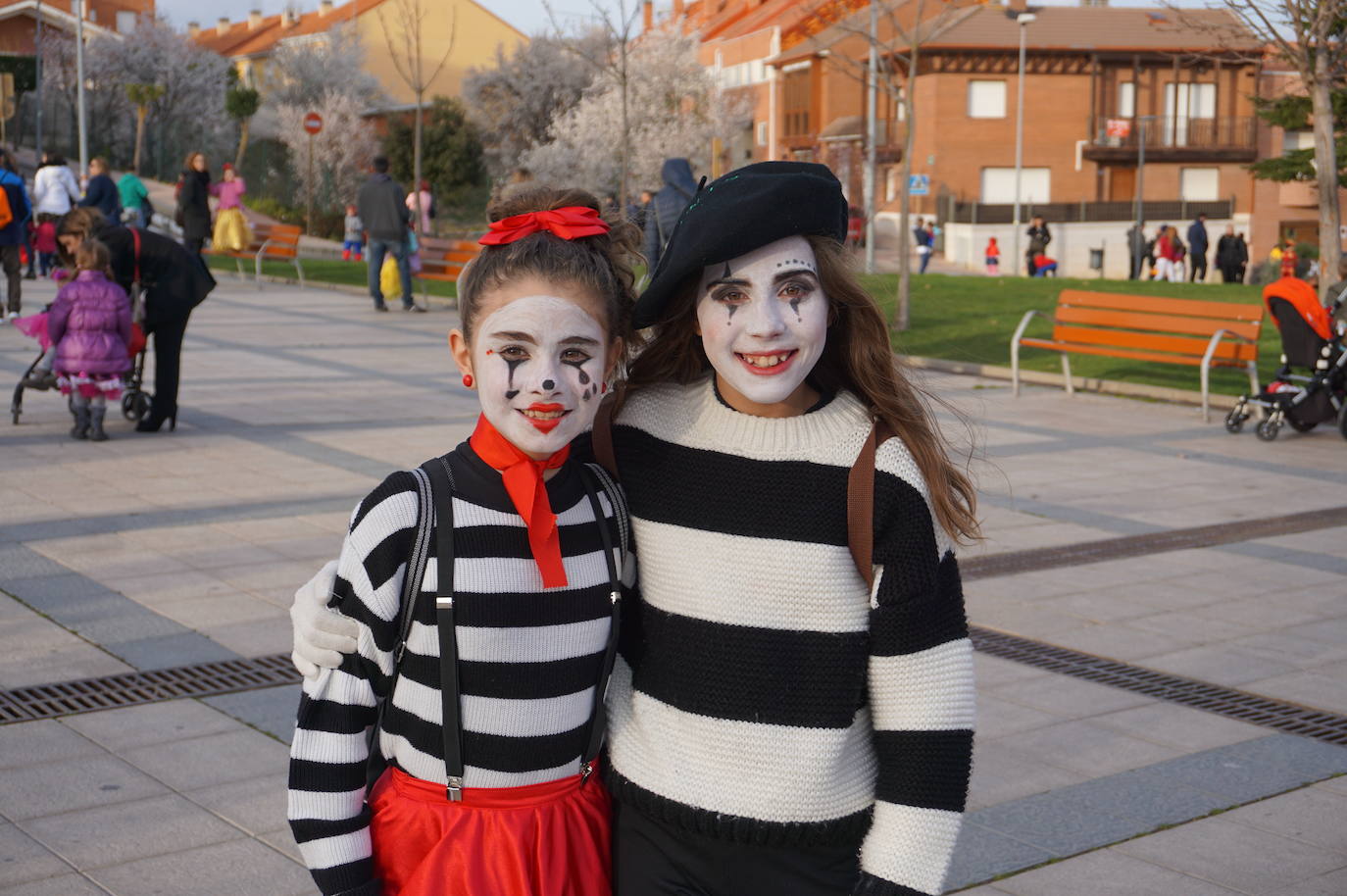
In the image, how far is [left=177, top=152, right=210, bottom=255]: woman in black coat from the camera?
22.1 m

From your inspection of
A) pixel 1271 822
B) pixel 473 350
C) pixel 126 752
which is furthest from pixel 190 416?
pixel 473 350

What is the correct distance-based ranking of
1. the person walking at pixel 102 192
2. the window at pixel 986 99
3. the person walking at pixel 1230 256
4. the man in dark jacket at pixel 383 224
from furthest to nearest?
1. the window at pixel 986 99
2. the person walking at pixel 1230 256
3. the person walking at pixel 102 192
4. the man in dark jacket at pixel 383 224

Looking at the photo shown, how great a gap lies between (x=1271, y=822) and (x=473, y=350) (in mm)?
3047

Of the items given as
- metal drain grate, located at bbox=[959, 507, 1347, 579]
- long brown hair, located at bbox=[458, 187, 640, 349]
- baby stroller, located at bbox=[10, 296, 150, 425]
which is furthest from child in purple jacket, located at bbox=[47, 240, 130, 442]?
long brown hair, located at bbox=[458, 187, 640, 349]

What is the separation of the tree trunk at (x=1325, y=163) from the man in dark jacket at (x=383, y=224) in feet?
34.2

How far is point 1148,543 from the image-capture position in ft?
26.4

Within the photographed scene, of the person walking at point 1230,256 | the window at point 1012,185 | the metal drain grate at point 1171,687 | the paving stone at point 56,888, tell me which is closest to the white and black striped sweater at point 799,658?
the paving stone at point 56,888

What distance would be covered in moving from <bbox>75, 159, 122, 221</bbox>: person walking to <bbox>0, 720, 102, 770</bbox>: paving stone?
647 inches

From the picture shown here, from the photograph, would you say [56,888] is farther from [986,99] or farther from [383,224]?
[986,99]

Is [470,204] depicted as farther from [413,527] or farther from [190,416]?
[413,527]

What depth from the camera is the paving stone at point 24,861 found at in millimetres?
3820

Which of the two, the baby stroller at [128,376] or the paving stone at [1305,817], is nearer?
the paving stone at [1305,817]

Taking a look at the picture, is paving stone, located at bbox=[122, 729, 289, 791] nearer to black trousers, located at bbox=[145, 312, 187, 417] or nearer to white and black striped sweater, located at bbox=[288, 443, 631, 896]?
white and black striped sweater, located at bbox=[288, 443, 631, 896]

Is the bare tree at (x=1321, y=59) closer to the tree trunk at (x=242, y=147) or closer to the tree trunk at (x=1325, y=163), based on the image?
the tree trunk at (x=1325, y=163)
